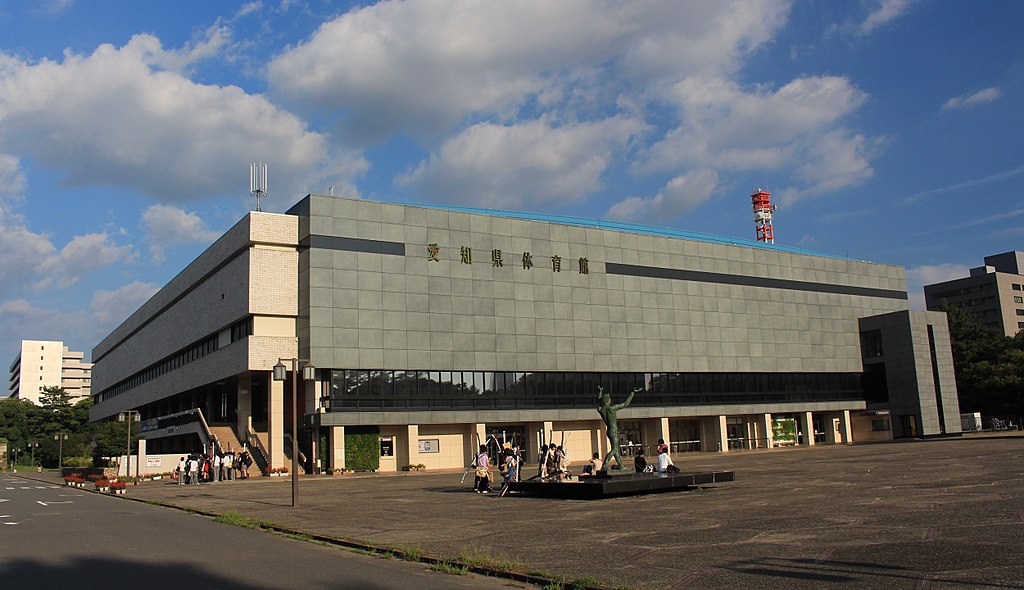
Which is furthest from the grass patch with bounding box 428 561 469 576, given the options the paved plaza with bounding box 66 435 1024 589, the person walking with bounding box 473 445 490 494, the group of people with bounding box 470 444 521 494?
the person walking with bounding box 473 445 490 494

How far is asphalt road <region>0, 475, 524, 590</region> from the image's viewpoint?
37.2 ft

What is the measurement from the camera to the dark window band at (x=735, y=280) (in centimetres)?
6750

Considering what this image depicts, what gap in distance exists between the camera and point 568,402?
6300 centimetres

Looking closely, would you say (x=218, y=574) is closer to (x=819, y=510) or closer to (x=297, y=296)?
(x=819, y=510)

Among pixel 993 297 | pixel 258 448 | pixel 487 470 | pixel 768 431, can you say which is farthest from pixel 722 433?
pixel 993 297

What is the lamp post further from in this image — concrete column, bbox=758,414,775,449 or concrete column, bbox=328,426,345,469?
concrete column, bbox=758,414,775,449

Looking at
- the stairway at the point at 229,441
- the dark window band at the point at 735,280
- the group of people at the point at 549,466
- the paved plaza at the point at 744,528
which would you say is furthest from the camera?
the dark window band at the point at 735,280

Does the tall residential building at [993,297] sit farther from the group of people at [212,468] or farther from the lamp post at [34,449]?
the lamp post at [34,449]

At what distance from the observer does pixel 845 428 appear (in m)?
77.6

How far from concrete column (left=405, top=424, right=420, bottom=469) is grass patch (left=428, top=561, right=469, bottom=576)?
1724 inches

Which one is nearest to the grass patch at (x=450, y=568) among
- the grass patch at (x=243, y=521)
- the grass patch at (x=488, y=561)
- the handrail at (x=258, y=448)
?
the grass patch at (x=488, y=561)

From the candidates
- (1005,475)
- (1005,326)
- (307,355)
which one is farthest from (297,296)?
(1005,326)

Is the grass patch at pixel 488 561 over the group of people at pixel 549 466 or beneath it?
beneath

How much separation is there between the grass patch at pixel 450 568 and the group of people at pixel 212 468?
36.2m
